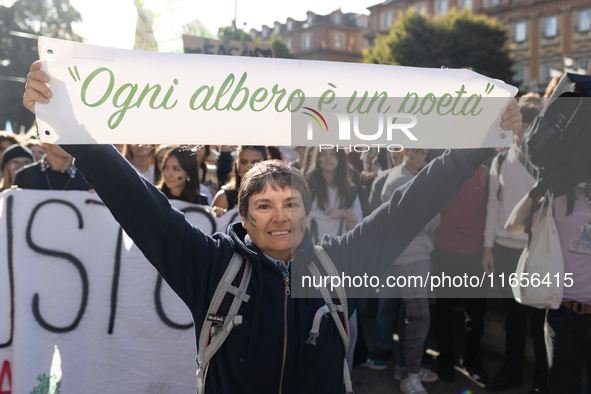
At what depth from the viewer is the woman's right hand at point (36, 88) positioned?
1660 millimetres

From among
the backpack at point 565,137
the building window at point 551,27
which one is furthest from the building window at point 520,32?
the backpack at point 565,137

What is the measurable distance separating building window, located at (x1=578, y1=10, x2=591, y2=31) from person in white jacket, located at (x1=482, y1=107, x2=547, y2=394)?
138 ft

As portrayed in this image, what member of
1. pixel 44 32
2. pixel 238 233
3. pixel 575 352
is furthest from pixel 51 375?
pixel 44 32

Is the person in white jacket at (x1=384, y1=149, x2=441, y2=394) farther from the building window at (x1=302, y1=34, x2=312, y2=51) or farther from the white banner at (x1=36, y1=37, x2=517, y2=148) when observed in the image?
the building window at (x1=302, y1=34, x2=312, y2=51)

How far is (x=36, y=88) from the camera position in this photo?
1661mm

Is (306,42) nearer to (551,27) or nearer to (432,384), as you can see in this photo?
(551,27)

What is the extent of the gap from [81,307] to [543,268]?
2.81 metres

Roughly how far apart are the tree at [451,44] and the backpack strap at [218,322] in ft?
93.9

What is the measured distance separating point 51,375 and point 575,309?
306cm

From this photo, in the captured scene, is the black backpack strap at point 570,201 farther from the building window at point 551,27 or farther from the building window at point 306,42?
the building window at point 306,42

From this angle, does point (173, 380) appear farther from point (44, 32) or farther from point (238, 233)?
point (44, 32)

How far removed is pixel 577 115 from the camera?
2537 millimetres

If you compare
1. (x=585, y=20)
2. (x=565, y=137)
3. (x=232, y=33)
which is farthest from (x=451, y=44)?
(x=565, y=137)

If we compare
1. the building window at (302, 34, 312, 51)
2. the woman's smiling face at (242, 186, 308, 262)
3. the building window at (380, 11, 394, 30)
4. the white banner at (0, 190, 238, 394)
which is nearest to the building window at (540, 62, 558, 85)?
Result: the building window at (380, 11, 394, 30)
